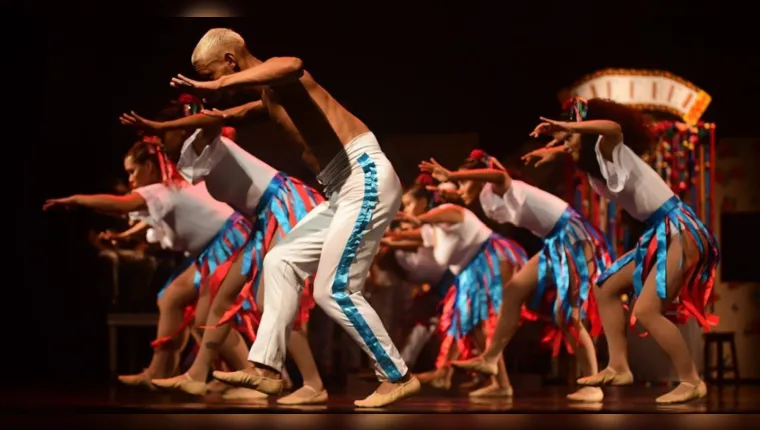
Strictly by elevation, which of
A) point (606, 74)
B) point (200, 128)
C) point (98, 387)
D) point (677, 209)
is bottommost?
point (98, 387)

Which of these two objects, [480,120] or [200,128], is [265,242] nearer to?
[200,128]

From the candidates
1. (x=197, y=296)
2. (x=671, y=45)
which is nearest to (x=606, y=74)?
(x=671, y=45)

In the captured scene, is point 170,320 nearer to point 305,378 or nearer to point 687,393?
point 305,378

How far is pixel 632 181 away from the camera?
5125 millimetres

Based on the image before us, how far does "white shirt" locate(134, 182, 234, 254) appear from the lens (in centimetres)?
579

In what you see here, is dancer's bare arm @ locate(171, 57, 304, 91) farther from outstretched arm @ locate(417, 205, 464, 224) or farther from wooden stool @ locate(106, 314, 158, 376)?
wooden stool @ locate(106, 314, 158, 376)

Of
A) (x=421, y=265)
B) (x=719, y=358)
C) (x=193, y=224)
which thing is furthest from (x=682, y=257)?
(x=719, y=358)

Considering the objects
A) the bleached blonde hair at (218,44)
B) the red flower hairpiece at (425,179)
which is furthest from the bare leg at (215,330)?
the red flower hairpiece at (425,179)

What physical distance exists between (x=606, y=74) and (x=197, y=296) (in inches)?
128

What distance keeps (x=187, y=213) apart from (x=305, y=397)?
1.24m

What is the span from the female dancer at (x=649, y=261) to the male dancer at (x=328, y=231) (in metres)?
0.90

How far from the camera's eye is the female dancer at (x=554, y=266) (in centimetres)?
582

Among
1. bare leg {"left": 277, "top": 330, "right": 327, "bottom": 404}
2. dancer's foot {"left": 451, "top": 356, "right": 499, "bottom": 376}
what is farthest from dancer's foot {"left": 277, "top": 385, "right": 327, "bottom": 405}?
dancer's foot {"left": 451, "top": 356, "right": 499, "bottom": 376}

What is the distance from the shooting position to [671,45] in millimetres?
7676
